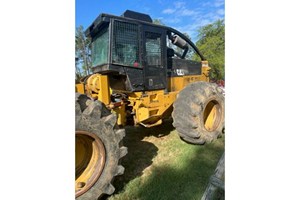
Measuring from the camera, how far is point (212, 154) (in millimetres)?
1949

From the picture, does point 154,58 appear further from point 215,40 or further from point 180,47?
point 215,40

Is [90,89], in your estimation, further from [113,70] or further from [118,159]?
[118,159]

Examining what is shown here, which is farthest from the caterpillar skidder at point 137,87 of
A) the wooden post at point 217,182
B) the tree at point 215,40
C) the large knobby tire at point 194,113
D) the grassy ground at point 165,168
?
the wooden post at point 217,182

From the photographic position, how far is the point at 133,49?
1.97m

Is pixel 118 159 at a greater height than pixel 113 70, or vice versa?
pixel 113 70

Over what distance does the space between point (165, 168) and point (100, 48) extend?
119 cm

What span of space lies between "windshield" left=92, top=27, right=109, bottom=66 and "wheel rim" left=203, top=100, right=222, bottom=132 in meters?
1.21

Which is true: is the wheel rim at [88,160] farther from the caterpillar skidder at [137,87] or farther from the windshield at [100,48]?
the windshield at [100,48]

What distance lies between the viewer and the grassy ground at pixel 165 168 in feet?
4.75

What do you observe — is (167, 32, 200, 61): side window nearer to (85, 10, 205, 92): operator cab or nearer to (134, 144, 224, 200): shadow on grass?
(85, 10, 205, 92): operator cab

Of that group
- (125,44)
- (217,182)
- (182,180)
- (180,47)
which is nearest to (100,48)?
(125,44)
